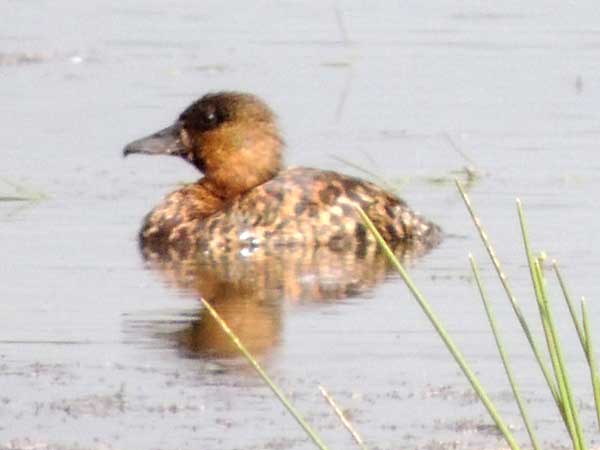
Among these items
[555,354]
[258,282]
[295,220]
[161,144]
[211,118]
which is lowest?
[258,282]

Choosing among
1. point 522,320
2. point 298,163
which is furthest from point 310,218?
point 522,320

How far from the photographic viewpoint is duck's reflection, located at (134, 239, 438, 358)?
8836 mm

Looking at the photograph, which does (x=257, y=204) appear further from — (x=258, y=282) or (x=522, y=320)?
(x=522, y=320)

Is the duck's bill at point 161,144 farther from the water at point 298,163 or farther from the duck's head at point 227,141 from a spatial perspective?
the water at point 298,163

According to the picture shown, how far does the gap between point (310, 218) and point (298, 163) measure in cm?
195

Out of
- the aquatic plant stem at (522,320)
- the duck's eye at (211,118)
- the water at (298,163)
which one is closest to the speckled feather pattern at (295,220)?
the water at (298,163)

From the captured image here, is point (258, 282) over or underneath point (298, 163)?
underneath

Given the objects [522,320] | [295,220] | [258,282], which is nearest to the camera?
[522,320]

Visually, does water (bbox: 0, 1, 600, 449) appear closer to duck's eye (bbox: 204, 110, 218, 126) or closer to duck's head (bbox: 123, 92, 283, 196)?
duck's head (bbox: 123, 92, 283, 196)

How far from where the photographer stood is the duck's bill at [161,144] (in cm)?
1178

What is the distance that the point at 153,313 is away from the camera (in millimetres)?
9297

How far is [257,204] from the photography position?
37.5ft

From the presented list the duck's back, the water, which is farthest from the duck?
the water

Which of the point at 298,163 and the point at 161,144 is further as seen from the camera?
the point at 298,163
